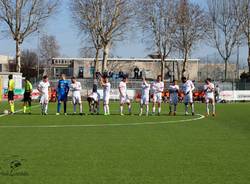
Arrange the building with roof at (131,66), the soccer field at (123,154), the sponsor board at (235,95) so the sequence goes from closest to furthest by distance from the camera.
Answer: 1. the soccer field at (123,154)
2. the sponsor board at (235,95)
3. the building with roof at (131,66)

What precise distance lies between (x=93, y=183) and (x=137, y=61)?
328 ft

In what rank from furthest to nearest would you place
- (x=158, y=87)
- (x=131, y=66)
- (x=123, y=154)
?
(x=131, y=66) < (x=158, y=87) < (x=123, y=154)

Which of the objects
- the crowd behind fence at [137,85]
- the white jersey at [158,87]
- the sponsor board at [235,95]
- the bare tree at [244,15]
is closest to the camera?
the white jersey at [158,87]

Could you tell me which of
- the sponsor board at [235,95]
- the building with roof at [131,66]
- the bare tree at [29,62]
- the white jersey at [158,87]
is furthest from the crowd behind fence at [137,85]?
the bare tree at [29,62]

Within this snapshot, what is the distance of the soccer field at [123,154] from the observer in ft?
30.6

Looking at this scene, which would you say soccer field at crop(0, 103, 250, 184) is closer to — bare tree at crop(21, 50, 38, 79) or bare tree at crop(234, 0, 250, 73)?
bare tree at crop(234, 0, 250, 73)

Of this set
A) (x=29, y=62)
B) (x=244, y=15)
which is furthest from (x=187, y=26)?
(x=29, y=62)

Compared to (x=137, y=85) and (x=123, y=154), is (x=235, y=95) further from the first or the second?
(x=123, y=154)

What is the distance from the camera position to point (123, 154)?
12070 millimetres

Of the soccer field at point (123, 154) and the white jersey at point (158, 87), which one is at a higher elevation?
the white jersey at point (158, 87)

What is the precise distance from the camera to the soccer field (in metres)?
9.33

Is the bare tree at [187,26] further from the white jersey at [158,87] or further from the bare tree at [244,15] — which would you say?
the white jersey at [158,87]

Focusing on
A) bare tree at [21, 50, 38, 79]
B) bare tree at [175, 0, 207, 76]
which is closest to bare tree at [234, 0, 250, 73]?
bare tree at [175, 0, 207, 76]

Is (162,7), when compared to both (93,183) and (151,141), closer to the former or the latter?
(151,141)
